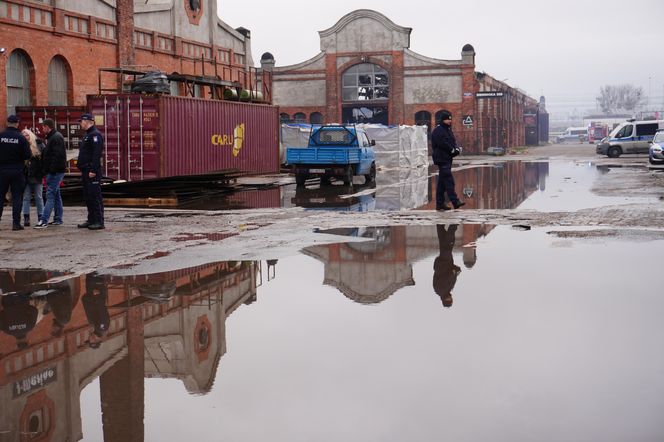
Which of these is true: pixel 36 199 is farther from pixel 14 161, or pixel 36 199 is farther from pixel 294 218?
pixel 294 218

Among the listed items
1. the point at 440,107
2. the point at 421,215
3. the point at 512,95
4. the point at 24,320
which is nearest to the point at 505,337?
the point at 24,320

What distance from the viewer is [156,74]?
70.0 ft

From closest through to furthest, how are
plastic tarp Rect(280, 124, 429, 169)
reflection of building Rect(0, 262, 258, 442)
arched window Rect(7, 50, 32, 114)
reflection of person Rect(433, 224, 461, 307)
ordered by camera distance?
reflection of building Rect(0, 262, 258, 442), reflection of person Rect(433, 224, 461, 307), arched window Rect(7, 50, 32, 114), plastic tarp Rect(280, 124, 429, 169)

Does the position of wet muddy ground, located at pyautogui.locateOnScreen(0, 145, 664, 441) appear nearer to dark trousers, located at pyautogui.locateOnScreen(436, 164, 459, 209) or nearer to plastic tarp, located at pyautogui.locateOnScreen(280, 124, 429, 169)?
dark trousers, located at pyautogui.locateOnScreen(436, 164, 459, 209)

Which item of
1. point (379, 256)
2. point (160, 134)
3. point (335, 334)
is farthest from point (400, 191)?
point (335, 334)

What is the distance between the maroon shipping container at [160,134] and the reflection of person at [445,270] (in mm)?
9969

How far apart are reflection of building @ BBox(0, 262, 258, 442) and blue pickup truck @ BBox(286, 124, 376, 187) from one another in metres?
17.6

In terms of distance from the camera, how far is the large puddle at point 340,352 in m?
4.83

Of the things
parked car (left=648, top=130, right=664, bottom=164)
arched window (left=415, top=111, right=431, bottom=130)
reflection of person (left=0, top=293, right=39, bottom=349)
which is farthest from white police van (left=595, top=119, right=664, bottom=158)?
reflection of person (left=0, top=293, right=39, bottom=349)

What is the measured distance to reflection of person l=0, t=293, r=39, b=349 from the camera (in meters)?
6.95

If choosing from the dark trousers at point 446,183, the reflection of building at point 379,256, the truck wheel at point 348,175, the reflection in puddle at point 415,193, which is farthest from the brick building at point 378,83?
the reflection of building at point 379,256

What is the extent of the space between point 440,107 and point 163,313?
54.8 meters

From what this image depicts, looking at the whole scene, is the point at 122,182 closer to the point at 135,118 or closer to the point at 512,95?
the point at 135,118

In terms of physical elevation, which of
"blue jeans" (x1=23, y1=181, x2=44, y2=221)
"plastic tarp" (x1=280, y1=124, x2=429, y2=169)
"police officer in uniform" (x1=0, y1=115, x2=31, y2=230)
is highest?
"plastic tarp" (x1=280, y1=124, x2=429, y2=169)
